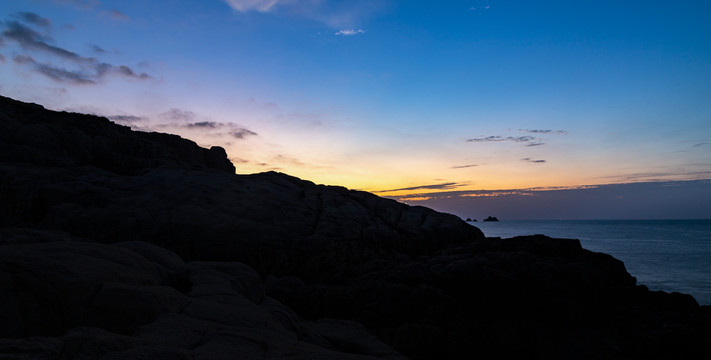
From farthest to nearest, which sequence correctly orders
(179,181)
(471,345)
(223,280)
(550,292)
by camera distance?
(179,181), (550,292), (471,345), (223,280)

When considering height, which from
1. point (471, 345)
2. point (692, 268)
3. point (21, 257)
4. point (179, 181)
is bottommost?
point (692, 268)

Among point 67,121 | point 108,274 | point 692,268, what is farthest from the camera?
point 692,268

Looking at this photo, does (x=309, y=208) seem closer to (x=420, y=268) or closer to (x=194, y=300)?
(x=420, y=268)

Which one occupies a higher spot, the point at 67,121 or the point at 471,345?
the point at 67,121

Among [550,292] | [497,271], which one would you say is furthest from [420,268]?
[550,292]

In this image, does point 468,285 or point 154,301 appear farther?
point 468,285

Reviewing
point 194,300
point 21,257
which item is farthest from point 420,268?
point 21,257

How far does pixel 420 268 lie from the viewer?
1975cm

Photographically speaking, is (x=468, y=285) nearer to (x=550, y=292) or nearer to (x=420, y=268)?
(x=420, y=268)

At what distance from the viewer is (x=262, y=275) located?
20.6 m

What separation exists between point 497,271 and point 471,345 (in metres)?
5.79

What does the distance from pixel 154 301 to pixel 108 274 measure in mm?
1432

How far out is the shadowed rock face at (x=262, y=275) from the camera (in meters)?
6.52

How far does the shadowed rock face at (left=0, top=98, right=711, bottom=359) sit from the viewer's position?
257 inches
